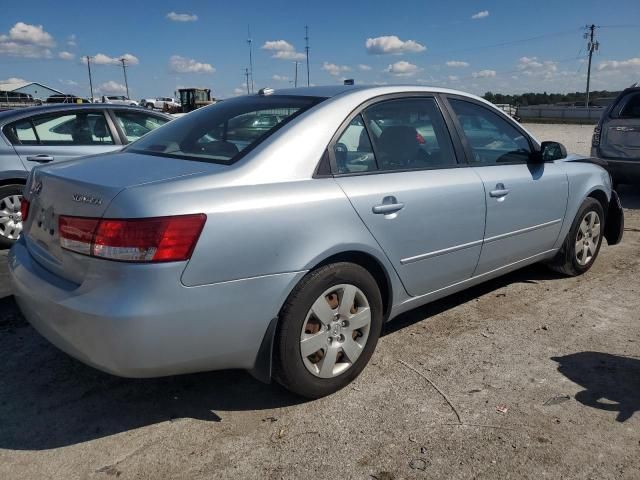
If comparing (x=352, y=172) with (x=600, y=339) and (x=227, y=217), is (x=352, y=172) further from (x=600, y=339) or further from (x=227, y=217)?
(x=600, y=339)

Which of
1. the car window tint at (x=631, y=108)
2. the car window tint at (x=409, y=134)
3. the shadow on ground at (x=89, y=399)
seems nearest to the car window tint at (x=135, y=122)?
the shadow on ground at (x=89, y=399)

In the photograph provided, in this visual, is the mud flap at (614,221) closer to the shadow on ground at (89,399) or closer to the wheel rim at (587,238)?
the wheel rim at (587,238)

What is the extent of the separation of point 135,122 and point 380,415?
5.19 m

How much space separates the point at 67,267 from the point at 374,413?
163 cm

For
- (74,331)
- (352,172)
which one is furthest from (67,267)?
(352,172)

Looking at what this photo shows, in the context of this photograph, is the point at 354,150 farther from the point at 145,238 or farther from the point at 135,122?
the point at 135,122

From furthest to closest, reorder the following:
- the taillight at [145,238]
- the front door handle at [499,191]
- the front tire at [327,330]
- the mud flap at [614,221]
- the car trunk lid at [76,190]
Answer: the mud flap at [614,221] < the front door handle at [499,191] < the front tire at [327,330] < the car trunk lid at [76,190] < the taillight at [145,238]

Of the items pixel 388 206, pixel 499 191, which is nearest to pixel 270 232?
pixel 388 206

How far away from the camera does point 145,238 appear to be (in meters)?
2.31

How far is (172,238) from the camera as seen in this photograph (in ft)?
7.68

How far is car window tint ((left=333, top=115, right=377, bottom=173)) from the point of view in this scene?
3.01 metres

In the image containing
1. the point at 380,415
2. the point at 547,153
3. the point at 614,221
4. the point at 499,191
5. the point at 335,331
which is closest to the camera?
the point at 380,415

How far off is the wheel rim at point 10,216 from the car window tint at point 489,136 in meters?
4.80

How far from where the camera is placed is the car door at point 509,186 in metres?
3.81
